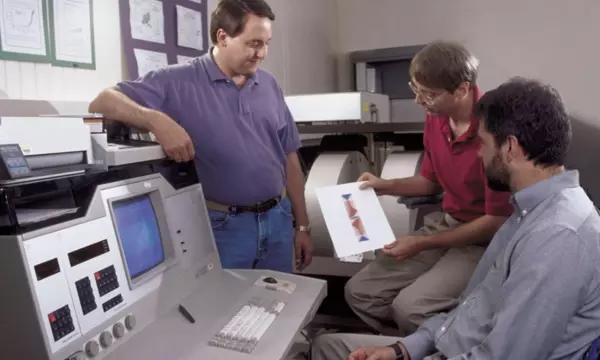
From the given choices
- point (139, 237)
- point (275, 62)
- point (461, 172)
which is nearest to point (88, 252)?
point (139, 237)

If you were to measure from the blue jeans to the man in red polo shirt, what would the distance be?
40 cm

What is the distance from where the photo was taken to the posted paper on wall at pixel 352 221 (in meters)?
1.71

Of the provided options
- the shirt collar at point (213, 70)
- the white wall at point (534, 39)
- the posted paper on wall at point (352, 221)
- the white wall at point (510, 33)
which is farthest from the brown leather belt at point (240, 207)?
the white wall at point (510, 33)

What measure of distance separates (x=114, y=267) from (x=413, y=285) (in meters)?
1.13

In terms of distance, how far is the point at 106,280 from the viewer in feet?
3.23

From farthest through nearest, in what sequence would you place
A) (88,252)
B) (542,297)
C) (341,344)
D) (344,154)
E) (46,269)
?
(344,154) → (341,344) → (542,297) → (88,252) → (46,269)

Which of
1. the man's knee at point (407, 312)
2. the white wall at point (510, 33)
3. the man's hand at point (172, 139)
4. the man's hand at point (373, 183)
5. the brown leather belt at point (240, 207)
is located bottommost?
the man's knee at point (407, 312)

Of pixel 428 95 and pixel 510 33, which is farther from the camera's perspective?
pixel 510 33

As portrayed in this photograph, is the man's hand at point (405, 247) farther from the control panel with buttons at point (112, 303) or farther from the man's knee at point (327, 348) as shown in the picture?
the control panel with buttons at point (112, 303)

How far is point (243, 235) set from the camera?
1706 mm

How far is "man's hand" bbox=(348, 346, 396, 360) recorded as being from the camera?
1316 millimetres

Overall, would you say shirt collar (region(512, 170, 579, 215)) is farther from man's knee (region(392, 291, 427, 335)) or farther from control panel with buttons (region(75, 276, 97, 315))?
control panel with buttons (region(75, 276, 97, 315))

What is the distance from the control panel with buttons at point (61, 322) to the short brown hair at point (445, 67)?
1373 mm

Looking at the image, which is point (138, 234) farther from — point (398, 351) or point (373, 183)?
point (373, 183)
